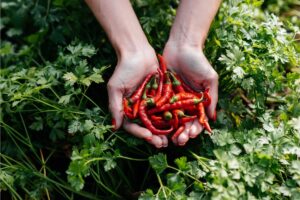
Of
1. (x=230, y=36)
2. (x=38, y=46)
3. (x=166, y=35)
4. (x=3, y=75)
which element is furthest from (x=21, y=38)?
(x=230, y=36)

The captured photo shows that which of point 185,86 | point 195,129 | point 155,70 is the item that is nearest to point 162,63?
point 155,70

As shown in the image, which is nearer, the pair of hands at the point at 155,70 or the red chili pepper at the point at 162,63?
the pair of hands at the point at 155,70

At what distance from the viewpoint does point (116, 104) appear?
2367mm

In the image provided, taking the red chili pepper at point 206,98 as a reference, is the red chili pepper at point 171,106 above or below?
below

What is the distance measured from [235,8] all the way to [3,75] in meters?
1.33

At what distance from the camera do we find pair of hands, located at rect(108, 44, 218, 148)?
7.64 feet

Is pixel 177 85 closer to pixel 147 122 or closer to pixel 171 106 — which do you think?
pixel 171 106

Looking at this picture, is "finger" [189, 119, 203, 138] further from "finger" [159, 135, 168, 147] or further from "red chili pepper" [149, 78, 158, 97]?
"red chili pepper" [149, 78, 158, 97]

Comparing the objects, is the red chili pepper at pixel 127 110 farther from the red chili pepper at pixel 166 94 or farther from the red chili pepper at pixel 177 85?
the red chili pepper at pixel 177 85

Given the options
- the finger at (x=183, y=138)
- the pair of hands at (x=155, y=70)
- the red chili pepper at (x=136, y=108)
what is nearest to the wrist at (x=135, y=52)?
the pair of hands at (x=155, y=70)

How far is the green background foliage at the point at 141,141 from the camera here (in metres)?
2.04

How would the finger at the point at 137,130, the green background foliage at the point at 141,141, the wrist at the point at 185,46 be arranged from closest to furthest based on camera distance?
the green background foliage at the point at 141,141, the finger at the point at 137,130, the wrist at the point at 185,46

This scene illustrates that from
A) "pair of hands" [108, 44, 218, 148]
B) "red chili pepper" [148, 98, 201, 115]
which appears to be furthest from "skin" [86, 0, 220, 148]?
"red chili pepper" [148, 98, 201, 115]

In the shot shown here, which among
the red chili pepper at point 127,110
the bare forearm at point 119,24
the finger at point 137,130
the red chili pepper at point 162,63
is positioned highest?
the bare forearm at point 119,24
